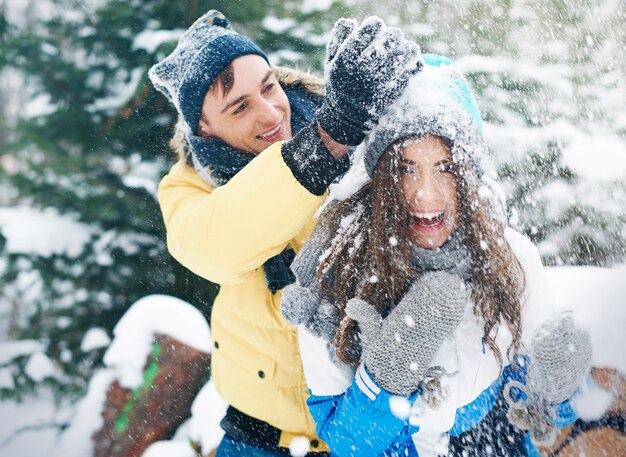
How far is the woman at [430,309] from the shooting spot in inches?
51.1

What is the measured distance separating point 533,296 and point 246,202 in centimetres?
87

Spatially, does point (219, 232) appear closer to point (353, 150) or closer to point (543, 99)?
point (353, 150)

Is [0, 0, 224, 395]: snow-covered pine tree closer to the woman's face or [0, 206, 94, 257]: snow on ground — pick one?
[0, 206, 94, 257]: snow on ground

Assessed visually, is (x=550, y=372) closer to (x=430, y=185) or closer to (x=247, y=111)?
Answer: (x=430, y=185)

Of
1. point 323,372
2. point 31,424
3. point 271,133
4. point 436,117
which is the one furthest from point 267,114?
point 31,424

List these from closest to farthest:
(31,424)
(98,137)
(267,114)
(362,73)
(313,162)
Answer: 1. (362,73)
2. (313,162)
3. (267,114)
4. (98,137)
5. (31,424)

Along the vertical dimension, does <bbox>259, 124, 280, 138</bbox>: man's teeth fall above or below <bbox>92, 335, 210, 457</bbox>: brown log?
above

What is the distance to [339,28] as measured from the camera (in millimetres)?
1206

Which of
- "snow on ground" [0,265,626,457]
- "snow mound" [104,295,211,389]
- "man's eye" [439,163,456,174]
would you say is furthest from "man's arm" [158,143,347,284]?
"snow mound" [104,295,211,389]

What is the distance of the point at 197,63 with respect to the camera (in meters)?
1.82

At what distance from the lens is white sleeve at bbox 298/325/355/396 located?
1.51 m

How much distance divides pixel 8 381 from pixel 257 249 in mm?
3497

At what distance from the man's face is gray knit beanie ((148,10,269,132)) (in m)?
0.04

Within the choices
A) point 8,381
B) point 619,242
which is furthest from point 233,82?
point 8,381
